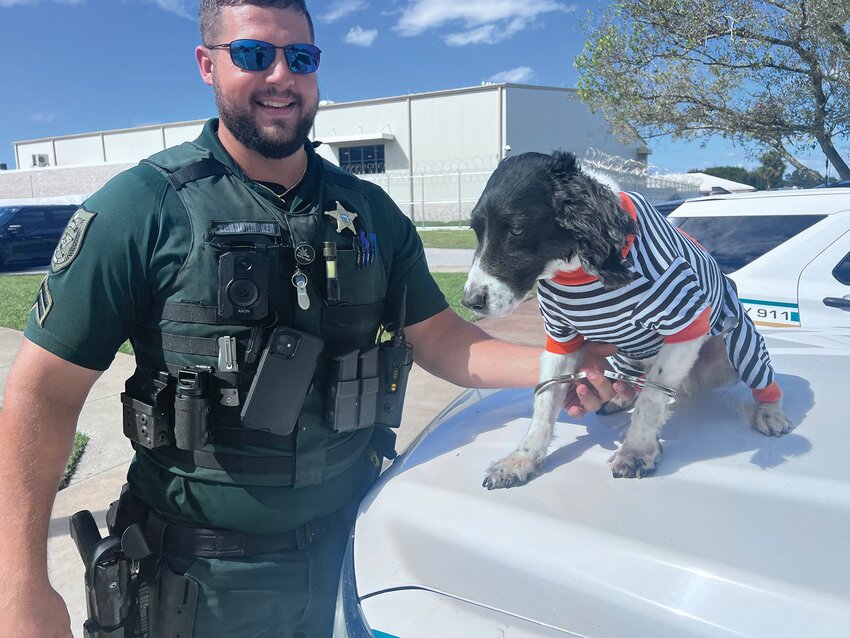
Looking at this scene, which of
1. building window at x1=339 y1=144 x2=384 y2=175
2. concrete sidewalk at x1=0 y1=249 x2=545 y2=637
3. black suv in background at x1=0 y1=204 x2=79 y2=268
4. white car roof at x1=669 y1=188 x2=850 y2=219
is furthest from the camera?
building window at x1=339 y1=144 x2=384 y2=175

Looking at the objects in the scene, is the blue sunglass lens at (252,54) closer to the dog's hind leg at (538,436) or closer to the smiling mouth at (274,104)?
the smiling mouth at (274,104)

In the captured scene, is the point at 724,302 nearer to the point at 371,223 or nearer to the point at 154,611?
the point at 371,223

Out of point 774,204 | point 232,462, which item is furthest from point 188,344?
point 774,204

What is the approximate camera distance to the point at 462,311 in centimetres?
816

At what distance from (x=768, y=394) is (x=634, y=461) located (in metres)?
0.57

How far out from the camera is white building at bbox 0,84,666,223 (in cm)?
3127

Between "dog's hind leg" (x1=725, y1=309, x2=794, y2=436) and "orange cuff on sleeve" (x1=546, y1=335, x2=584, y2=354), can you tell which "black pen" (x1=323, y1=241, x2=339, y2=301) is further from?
"dog's hind leg" (x1=725, y1=309, x2=794, y2=436)

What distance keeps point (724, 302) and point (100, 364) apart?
6.44 ft

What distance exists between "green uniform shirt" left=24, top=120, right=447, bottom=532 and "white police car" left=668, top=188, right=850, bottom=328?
3857 mm

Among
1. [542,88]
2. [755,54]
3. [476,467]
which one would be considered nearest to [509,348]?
[476,467]

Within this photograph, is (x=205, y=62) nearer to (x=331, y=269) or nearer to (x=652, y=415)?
(x=331, y=269)

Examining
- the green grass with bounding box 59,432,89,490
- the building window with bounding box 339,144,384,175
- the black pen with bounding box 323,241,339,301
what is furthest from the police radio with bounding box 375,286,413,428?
the building window with bounding box 339,144,384,175

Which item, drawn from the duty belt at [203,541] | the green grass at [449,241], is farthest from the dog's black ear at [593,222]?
the green grass at [449,241]

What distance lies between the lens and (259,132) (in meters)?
1.87
